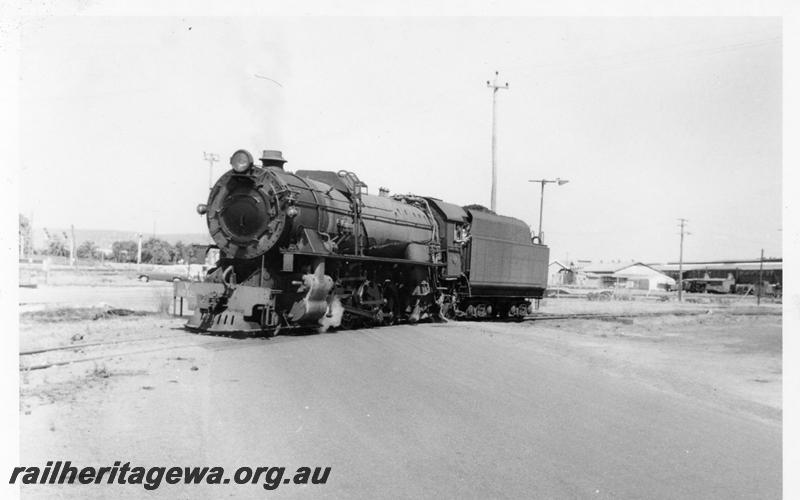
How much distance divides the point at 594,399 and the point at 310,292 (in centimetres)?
673

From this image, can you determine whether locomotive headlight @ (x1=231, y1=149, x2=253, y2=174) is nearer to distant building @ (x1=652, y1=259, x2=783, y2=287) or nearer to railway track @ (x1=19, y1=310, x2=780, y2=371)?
railway track @ (x1=19, y1=310, x2=780, y2=371)

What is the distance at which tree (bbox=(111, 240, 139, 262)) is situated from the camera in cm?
9907

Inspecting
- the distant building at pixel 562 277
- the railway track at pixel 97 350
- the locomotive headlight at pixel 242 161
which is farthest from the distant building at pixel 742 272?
the railway track at pixel 97 350

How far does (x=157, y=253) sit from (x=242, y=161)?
83.7 metres

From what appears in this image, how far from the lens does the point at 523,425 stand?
6.85m

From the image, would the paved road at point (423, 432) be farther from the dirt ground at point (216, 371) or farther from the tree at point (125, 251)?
the tree at point (125, 251)

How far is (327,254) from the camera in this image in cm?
1410

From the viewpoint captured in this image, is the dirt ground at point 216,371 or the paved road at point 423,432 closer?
the paved road at point 423,432

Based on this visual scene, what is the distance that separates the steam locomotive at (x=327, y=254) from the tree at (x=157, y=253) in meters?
73.7

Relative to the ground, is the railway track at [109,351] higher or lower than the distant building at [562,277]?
lower

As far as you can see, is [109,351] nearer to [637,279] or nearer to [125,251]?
[637,279]

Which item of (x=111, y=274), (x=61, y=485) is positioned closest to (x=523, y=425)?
(x=61, y=485)

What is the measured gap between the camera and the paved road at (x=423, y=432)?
208 inches

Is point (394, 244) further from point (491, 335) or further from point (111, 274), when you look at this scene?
point (111, 274)
